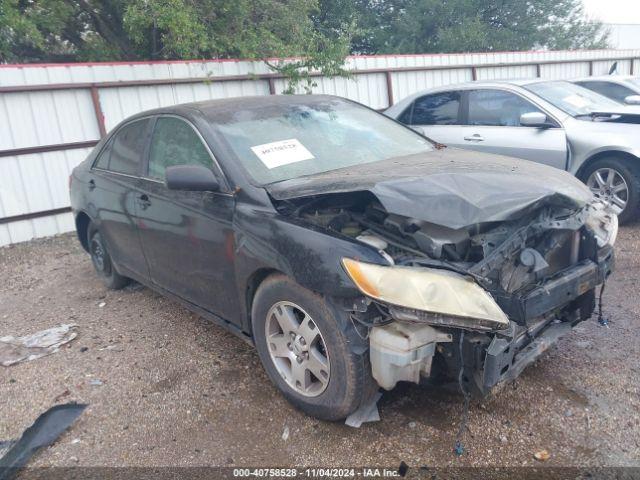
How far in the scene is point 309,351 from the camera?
2.73 metres

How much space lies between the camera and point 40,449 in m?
2.82

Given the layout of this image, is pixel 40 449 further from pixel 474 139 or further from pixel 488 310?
pixel 474 139

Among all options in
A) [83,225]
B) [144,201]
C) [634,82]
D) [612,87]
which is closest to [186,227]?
[144,201]

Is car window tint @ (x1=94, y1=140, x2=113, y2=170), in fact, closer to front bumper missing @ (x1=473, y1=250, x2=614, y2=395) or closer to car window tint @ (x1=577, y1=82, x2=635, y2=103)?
front bumper missing @ (x1=473, y1=250, x2=614, y2=395)

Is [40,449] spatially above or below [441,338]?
below

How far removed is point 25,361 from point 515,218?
138 inches

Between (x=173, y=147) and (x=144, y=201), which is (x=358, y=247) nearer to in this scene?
(x=173, y=147)

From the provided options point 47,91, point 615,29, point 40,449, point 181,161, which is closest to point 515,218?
point 181,161

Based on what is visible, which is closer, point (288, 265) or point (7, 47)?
point (288, 265)

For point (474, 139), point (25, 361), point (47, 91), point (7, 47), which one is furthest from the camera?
point (7, 47)

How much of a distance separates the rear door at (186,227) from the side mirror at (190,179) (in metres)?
0.09

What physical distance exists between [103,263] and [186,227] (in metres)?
2.08

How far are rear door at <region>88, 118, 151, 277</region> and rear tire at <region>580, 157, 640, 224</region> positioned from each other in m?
4.72

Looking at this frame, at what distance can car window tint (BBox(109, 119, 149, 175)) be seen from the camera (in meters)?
4.11
